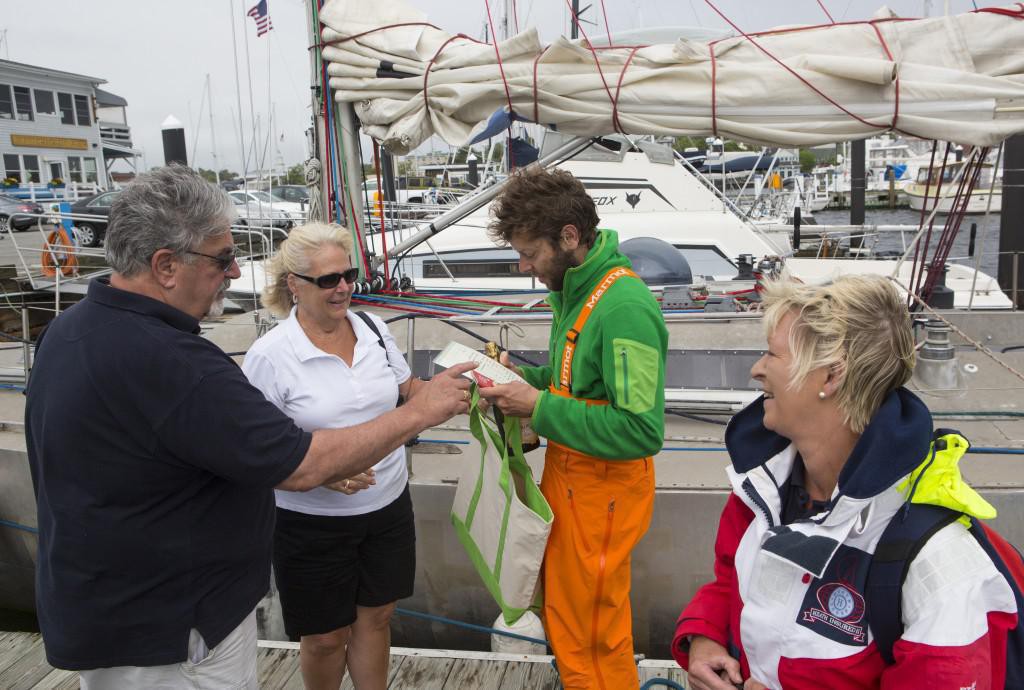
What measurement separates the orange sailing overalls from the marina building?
3081cm

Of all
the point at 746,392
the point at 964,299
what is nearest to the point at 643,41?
the point at 746,392

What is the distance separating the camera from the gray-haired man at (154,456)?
5.54ft

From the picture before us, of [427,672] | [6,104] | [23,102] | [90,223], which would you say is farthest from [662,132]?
[23,102]

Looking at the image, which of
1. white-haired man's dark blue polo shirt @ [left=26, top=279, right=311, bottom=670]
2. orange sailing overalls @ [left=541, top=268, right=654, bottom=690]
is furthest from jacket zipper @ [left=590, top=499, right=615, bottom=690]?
white-haired man's dark blue polo shirt @ [left=26, top=279, right=311, bottom=670]

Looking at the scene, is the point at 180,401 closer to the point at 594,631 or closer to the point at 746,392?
the point at 594,631

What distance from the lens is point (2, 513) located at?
4.25 m

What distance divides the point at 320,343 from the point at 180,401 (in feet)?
2.61

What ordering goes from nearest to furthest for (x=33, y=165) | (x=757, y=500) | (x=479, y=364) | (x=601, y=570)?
(x=757, y=500), (x=601, y=570), (x=479, y=364), (x=33, y=165)

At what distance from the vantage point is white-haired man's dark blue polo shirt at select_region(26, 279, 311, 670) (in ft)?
5.53

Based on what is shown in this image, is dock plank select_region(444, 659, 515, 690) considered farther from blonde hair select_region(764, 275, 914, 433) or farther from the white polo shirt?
blonde hair select_region(764, 275, 914, 433)

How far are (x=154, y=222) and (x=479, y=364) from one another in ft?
3.35

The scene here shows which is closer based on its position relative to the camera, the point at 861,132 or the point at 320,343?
the point at 320,343

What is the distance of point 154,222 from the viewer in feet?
5.80

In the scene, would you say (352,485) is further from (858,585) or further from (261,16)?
(261,16)
